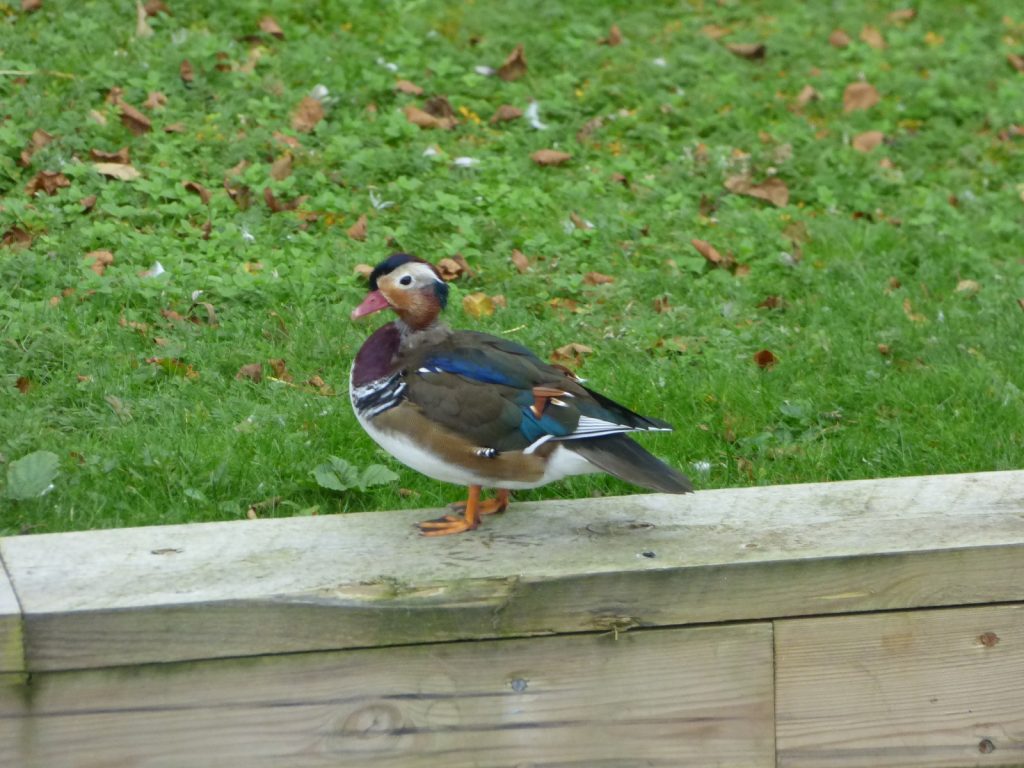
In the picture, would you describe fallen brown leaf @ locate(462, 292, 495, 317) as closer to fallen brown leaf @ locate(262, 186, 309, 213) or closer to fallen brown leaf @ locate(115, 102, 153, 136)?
fallen brown leaf @ locate(262, 186, 309, 213)

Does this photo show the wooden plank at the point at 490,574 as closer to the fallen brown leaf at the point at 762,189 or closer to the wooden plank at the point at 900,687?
the wooden plank at the point at 900,687

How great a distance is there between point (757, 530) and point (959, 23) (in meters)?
6.45

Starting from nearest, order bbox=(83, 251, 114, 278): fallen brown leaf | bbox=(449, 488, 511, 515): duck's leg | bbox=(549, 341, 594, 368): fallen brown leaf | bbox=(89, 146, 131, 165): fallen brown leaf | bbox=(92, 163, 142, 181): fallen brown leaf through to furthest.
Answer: bbox=(449, 488, 511, 515): duck's leg → bbox=(549, 341, 594, 368): fallen brown leaf → bbox=(83, 251, 114, 278): fallen brown leaf → bbox=(92, 163, 142, 181): fallen brown leaf → bbox=(89, 146, 131, 165): fallen brown leaf

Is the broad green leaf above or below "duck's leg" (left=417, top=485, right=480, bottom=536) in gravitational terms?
below

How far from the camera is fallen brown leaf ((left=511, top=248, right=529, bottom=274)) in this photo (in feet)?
18.7

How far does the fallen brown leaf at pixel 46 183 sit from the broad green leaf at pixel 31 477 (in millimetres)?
2448

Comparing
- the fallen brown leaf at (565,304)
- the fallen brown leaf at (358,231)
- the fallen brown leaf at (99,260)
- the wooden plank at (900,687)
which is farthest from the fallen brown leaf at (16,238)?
the wooden plank at (900,687)

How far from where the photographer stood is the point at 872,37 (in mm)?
8211

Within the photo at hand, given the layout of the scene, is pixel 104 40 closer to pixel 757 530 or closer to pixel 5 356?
pixel 5 356

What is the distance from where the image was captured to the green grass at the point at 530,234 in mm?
4277

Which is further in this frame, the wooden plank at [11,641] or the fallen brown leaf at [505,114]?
the fallen brown leaf at [505,114]

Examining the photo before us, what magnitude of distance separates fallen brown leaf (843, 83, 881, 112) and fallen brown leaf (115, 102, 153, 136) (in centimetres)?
366

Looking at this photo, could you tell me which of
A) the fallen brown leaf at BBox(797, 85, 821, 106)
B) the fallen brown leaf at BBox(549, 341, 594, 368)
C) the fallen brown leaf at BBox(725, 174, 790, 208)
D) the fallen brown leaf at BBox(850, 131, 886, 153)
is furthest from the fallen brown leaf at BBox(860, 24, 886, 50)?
the fallen brown leaf at BBox(549, 341, 594, 368)

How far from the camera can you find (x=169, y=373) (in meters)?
4.63
